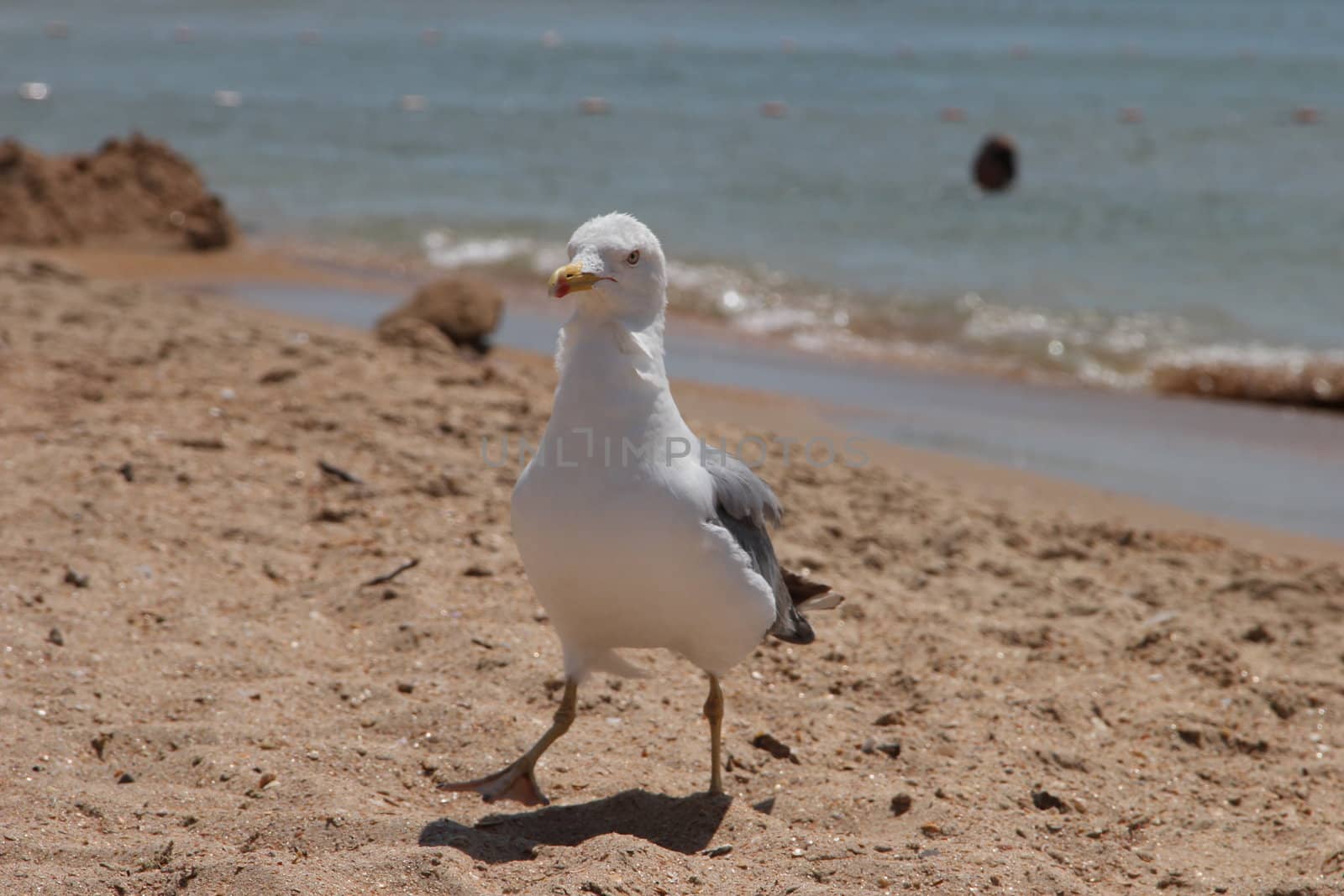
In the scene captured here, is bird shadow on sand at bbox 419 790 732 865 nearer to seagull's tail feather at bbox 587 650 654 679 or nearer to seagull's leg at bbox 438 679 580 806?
seagull's leg at bbox 438 679 580 806

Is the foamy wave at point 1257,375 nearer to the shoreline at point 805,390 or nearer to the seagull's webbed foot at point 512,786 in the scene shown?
the shoreline at point 805,390

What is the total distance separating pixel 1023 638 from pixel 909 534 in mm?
1035

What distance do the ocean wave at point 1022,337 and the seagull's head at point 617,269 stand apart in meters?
6.91

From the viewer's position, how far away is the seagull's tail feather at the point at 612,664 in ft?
12.1

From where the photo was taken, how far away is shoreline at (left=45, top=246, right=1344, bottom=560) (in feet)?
22.8

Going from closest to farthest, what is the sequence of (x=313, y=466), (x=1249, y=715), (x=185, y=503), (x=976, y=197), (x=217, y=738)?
1. (x=217, y=738)
2. (x=1249, y=715)
3. (x=185, y=503)
4. (x=313, y=466)
5. (x=976, y=197)

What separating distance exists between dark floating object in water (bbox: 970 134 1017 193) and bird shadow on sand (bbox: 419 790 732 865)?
13.3 m

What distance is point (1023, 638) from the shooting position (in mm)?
4867

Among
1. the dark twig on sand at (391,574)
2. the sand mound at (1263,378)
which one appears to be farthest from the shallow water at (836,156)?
the dark twig on sand at (391,574)

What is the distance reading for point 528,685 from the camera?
4.25 m

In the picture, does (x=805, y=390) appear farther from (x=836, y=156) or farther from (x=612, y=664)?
(x=836, y=156)

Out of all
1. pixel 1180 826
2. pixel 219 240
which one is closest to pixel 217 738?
pixel 1180 826

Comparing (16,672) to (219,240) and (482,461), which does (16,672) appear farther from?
(219,240)

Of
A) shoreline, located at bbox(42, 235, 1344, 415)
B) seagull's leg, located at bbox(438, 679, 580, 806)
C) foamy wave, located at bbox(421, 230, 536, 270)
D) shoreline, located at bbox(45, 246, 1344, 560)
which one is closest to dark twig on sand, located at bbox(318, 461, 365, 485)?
seagull's leg, located at bbox(438, 679, 580, 806)
